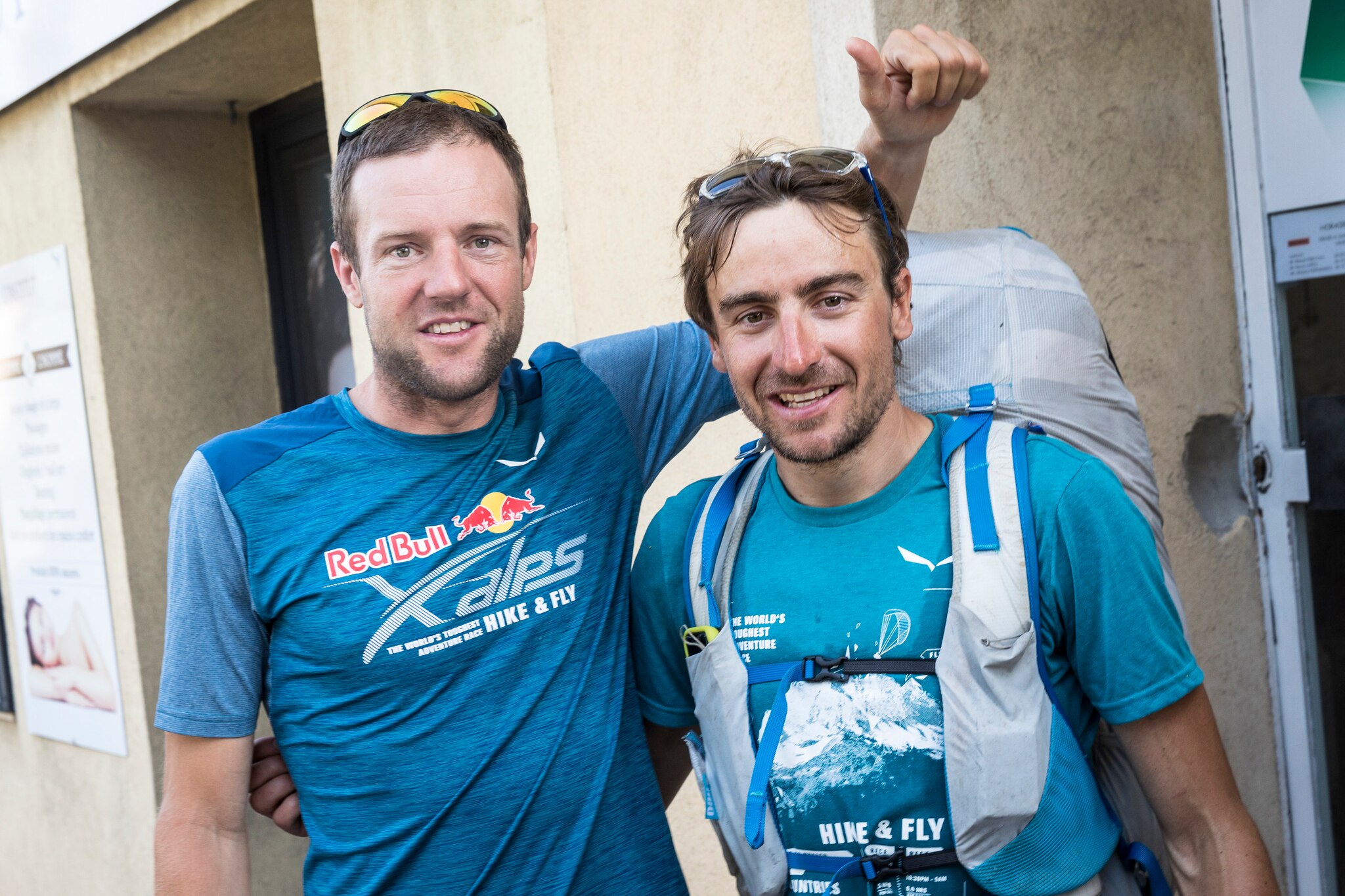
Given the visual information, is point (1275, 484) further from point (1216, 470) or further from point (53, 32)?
point (53, 32)

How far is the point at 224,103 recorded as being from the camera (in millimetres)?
5082

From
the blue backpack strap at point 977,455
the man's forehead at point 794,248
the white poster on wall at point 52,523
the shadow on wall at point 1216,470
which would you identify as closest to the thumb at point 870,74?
the man's forehead at point 794,248

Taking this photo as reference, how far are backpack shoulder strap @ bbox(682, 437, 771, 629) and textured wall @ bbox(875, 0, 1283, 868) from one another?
3.71 feet

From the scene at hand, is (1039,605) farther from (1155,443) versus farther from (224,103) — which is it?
(224,103)

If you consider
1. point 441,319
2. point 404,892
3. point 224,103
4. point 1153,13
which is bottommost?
point 404,892

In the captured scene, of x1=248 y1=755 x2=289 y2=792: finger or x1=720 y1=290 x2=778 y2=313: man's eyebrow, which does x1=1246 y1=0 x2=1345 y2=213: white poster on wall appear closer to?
x1=720 y1=290 x2=778 y2=313: man's eyebrow

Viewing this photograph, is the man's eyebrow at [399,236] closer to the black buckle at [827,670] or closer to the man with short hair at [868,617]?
the man with short hair at [868,617]

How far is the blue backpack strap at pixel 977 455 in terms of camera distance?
1.56 m

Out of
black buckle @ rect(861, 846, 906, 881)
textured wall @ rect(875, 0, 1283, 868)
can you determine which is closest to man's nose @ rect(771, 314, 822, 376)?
black buckle @ rect(861, 846, 906, 881)

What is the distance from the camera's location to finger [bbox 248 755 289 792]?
1.86 metres

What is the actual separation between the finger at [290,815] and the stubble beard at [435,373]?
2.16ft

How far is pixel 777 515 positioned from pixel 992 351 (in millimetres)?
401

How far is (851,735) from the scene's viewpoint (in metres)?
1.57

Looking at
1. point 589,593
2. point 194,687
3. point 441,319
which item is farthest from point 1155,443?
point 194,687
